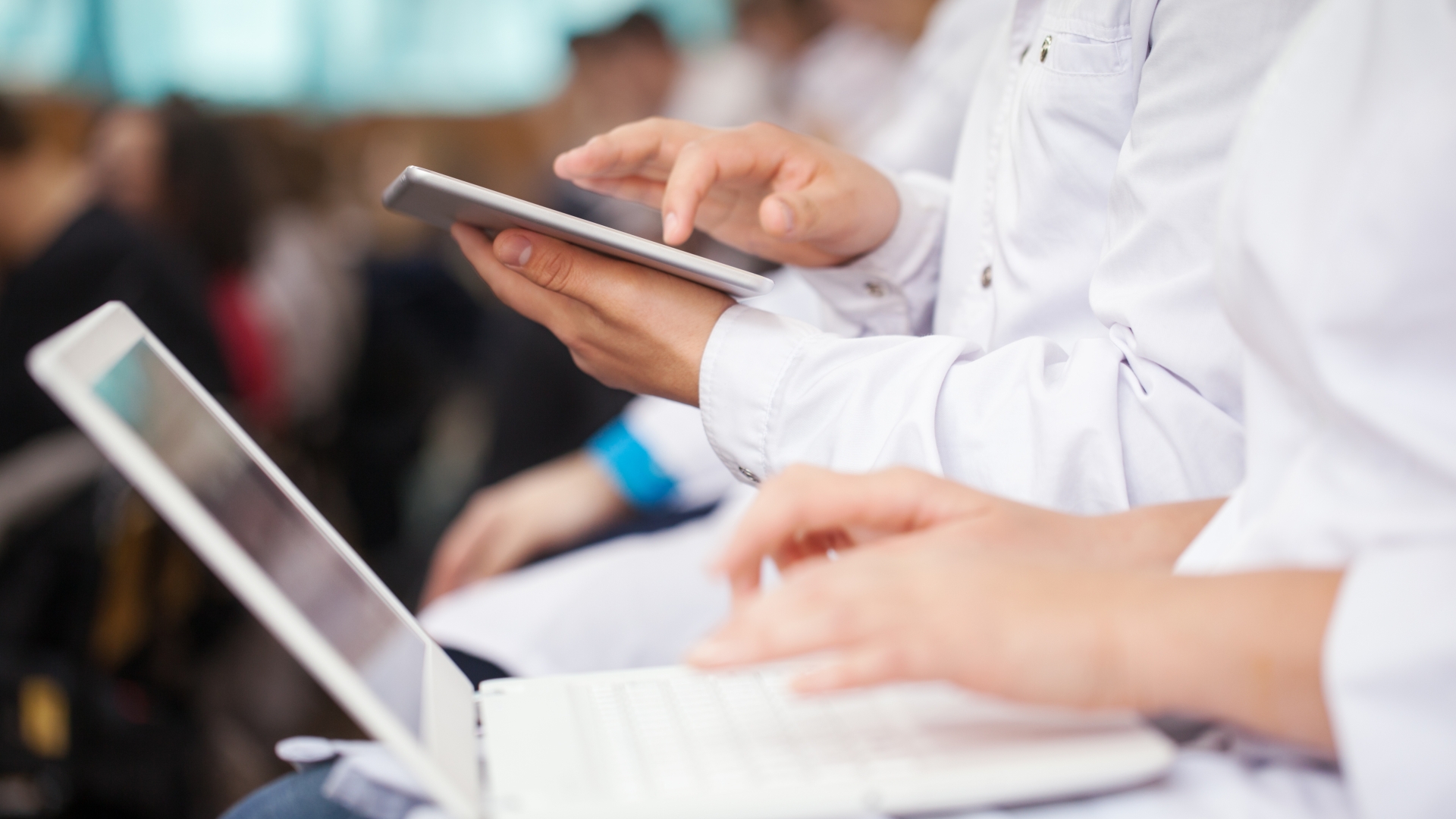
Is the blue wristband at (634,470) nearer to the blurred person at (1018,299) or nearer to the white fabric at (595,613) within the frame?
the white fabric at (595,613)

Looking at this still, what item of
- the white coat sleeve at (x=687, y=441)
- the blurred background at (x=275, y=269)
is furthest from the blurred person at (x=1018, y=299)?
the blurred background at (x=275, y=269)

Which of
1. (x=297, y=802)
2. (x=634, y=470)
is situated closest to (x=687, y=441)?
(x=634, y=470)

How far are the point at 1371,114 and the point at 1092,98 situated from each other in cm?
26

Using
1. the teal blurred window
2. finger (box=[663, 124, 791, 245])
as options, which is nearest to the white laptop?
finger (box=[663, 124, 791, 245])

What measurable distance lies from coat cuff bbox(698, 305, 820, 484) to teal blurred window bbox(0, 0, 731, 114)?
3.71 metres

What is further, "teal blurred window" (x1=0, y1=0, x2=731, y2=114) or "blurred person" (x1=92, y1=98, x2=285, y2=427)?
"teal blurred window" (x1=0, y1=0, x2=731, y2=114)

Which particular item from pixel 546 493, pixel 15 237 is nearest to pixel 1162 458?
pixel 546 493

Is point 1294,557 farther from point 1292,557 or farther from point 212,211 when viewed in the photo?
point 212,211

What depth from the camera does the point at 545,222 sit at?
1.86ft

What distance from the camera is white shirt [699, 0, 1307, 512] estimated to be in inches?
23.4

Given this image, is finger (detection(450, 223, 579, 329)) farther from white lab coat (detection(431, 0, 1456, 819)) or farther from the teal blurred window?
the teal blurred window

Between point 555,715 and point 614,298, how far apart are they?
265mm

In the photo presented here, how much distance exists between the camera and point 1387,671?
0.41 metres

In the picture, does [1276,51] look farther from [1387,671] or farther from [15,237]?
[15,237]
